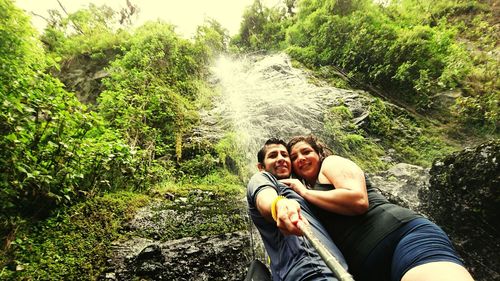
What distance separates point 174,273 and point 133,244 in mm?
891

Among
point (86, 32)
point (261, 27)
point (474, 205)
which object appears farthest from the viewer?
point (261, 27)

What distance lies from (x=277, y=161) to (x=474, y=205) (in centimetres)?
353

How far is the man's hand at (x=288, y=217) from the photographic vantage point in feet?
4.50

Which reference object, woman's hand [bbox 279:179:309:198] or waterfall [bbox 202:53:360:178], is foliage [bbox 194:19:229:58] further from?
woman's hand [bbox 279:179:309:198]

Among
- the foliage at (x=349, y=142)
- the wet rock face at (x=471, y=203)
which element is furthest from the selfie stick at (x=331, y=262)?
the foliage at (x=349, y=142)

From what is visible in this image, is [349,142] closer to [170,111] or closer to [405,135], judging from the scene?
[405,135]

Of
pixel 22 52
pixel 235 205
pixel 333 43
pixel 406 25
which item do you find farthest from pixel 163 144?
pixel 406 25

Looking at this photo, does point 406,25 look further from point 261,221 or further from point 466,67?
point 261,221

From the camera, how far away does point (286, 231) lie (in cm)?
143

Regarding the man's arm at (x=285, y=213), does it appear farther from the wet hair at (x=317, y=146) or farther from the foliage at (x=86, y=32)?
the foliage at (x=86, y=32)

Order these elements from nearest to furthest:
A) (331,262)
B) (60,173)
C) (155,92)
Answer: (331,262) → (60,173) → (155,92)

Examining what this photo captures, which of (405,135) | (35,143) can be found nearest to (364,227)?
(35,143)

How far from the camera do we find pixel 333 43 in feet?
39.5

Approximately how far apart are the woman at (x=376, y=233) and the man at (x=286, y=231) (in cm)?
15
